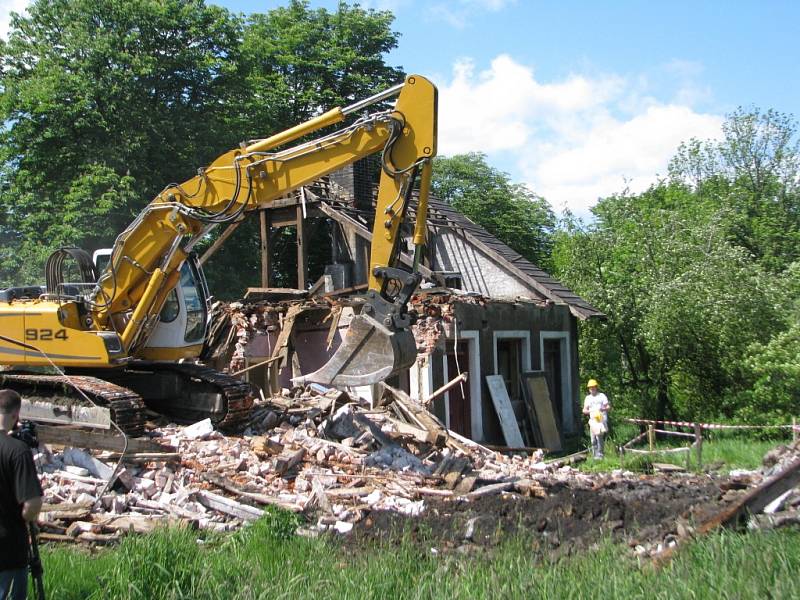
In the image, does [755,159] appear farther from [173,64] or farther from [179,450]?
[179,450]

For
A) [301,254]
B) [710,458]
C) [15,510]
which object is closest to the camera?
[15,510]

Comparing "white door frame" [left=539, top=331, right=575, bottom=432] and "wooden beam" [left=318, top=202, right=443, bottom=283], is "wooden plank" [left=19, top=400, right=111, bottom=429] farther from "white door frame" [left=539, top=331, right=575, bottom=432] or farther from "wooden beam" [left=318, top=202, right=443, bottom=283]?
"white door frame" [left=539, top=331, right=575, bottom=432]

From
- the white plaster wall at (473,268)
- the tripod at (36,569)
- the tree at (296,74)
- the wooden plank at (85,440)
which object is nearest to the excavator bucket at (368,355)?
the wooden plank at (85,440)

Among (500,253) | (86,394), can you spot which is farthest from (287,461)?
(500,253)

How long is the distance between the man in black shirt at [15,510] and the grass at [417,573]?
2.17 feet

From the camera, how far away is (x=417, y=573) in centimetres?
642

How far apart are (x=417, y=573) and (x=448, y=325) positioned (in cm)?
1019

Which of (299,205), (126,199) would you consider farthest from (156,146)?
(299,205)

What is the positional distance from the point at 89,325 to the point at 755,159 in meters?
27.2

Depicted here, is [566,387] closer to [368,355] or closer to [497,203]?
[368,355]

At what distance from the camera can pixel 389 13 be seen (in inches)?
1304

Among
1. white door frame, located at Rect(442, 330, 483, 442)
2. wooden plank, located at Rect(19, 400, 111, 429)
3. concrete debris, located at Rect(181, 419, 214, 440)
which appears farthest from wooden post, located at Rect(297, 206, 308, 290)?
wooden plank, located at Rect(19, 400, 111, 429)

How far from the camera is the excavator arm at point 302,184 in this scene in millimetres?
10016

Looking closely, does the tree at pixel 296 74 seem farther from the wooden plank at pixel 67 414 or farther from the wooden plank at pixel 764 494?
the wooden plank at pixel 764 494
